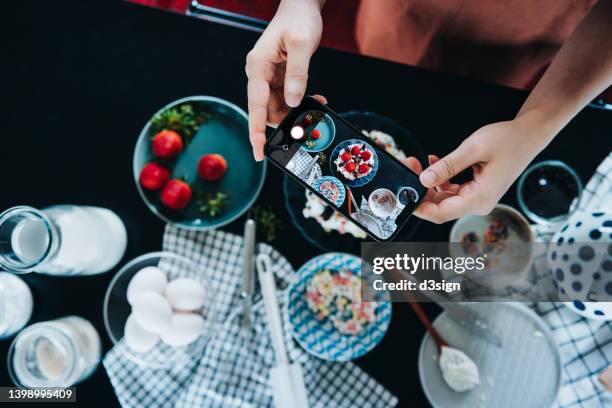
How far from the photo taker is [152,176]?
94 centimetres

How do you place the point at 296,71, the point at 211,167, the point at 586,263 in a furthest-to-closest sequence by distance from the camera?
the point at 211,167 → the point at 586,263 → the point at 296,71

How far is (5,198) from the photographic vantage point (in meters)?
0.97

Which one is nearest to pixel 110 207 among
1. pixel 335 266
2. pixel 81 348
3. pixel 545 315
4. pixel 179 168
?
pixel 179 168

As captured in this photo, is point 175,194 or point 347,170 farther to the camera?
point 175,194

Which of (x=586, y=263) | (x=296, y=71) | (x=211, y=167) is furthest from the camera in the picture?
(x=211, y=167)

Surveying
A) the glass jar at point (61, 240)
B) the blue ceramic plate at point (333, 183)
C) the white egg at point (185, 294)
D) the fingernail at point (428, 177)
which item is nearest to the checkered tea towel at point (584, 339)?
the fingernail at point (428, 177)

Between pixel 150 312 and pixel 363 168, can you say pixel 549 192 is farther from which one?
pixel 150 312

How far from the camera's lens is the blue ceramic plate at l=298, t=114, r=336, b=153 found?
78cm

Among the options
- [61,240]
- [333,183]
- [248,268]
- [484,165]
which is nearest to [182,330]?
[248,268]

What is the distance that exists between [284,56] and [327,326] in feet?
1.77

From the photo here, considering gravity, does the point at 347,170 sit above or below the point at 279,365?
above

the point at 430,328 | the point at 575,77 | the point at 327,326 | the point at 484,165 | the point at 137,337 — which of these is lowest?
the point at 137,337

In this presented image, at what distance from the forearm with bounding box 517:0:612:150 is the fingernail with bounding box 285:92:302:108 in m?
0.40

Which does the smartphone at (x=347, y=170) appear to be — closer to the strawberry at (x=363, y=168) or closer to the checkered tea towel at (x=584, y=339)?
the strawberry at (x=363, y=168)
